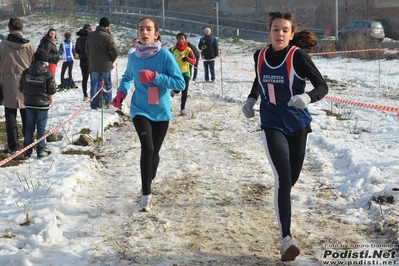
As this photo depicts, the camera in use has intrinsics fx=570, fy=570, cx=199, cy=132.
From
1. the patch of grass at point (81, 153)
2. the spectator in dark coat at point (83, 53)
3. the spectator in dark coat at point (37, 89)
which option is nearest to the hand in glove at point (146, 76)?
the spectator in dark coat at point (37, 89)

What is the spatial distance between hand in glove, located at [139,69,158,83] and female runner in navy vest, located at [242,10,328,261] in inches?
47.7

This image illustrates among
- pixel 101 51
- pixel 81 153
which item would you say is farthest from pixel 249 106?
pixel 101 51

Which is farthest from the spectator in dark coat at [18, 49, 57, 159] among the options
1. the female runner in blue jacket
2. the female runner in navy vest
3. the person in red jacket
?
the person in red jacket

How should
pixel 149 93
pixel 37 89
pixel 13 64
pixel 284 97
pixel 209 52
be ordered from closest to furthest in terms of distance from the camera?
pixel 284 97 < pixel 149 93 < pixel 37 89 < pixel 13 64 < pixel 209 52

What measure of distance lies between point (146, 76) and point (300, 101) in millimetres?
1795

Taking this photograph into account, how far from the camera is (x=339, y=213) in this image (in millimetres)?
5676

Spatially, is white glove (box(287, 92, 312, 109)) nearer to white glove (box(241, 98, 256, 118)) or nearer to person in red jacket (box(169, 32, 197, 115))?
white glove (box(241, 98, 256, 118))

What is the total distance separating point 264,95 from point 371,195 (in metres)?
2.01

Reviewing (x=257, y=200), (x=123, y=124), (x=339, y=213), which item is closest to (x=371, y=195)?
(x=339, y=213)

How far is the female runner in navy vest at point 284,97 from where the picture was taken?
457cm

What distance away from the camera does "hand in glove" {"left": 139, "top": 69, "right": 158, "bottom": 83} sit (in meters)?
5.59

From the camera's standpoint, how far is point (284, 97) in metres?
4.68

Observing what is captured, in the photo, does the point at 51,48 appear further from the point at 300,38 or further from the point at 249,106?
the point at 300,38

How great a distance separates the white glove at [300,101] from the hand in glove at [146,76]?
1.68 meters
